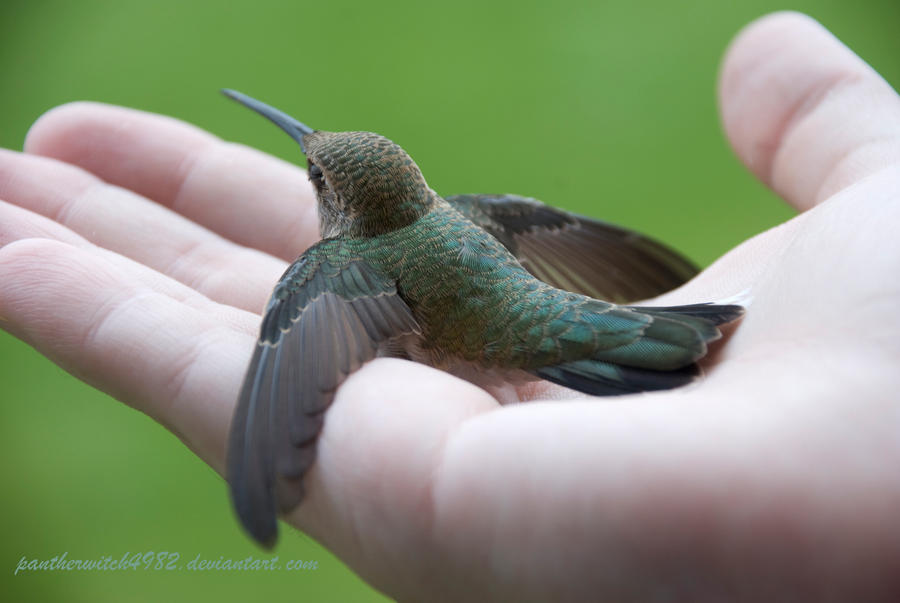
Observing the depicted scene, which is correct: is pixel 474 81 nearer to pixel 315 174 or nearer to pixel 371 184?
pixel 315 174

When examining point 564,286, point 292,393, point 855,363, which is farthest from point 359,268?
point 855,363

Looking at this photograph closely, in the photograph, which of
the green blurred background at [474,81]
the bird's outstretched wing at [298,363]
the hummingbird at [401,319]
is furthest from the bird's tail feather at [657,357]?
the green blurred background at [474,81]

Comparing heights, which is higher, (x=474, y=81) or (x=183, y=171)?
(x=474, y=81)

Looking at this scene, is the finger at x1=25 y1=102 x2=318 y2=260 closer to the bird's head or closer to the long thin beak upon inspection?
the long thin beak

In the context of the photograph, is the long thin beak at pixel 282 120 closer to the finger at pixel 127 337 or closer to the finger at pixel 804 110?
the finger at pixel 127 337

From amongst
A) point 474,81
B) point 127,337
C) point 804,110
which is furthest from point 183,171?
point 804,110

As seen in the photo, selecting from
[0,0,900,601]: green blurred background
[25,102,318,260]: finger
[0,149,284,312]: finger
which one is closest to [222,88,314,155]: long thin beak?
[25,102,318,260]: finger

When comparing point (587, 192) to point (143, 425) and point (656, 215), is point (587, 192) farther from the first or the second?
point (143, 425)
